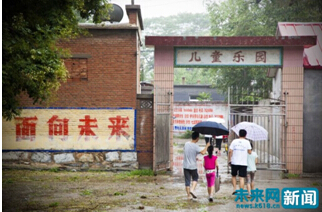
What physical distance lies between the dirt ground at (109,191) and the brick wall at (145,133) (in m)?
0.79

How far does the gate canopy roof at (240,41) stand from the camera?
1515 cm

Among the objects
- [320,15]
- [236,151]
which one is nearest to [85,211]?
[236,151]

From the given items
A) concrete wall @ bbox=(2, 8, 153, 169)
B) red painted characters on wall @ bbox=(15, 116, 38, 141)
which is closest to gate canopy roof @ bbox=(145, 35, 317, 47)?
concrete wall @ bbox=(2, 8, 153, 169)

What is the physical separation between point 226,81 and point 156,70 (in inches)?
711

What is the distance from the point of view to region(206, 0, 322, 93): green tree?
27625 mm

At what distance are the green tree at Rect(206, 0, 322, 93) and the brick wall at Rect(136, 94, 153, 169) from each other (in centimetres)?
1428

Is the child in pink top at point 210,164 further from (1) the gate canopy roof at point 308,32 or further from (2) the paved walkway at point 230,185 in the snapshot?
(1) the gate canopy roof at point 308,32

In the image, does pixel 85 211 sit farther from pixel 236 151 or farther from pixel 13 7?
pixel 13 7

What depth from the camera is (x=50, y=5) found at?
31.7ft

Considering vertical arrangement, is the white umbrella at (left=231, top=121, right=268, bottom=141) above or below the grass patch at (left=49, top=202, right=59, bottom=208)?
above

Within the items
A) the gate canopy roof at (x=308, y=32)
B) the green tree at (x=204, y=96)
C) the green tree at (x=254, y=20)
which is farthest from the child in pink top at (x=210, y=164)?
the green tree at (x=204, y=96)

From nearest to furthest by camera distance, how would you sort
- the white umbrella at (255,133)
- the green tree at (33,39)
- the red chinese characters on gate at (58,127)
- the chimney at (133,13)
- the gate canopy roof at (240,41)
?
1. the green tree at (33,39)
2. the white umbrella at (255,133)
3. the gate canopy roof at (240,41)
4. the red chinese characters on gate at (58,127)
5. the chimney at (133,13)

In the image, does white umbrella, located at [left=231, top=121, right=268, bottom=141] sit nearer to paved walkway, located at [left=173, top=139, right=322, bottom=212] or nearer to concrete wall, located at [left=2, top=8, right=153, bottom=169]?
paved walkway, located at [left=173, top=139, right=322, bottom=212]

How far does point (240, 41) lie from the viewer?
1515 centimetres
